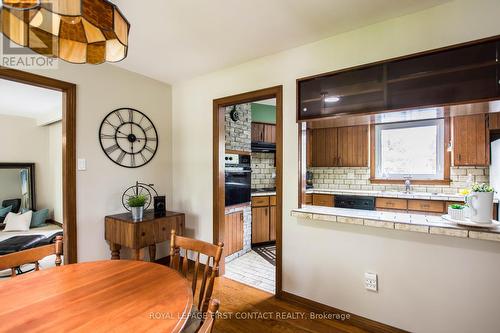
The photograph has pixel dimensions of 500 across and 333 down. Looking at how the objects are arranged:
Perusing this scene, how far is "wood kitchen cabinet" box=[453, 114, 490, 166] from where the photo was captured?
3242mm

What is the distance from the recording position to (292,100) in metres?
2.36

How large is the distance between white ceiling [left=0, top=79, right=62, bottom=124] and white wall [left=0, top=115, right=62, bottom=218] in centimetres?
21

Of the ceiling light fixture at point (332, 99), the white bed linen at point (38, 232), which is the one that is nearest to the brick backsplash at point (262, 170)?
the ceiling light fixture at point (332, 99)

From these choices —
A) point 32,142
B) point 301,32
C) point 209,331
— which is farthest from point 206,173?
point 32,142

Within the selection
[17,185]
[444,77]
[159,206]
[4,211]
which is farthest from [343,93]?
[17,185]

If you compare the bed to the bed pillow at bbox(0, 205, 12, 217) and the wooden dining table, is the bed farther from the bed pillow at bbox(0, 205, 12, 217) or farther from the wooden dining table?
the wooden dining table

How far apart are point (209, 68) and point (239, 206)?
1.83m

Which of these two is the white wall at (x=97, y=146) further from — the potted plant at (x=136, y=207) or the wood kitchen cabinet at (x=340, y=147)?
the wood kitchen cabinet at (x=340, y=147)

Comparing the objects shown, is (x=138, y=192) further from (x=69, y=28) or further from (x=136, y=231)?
(x=69, y=28)

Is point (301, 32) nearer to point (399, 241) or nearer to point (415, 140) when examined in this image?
point (399, 241)

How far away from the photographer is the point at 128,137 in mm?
2896

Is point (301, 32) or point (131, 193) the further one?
point (131, 193)

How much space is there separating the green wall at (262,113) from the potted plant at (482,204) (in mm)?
3333

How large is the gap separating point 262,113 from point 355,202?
7.37ft
